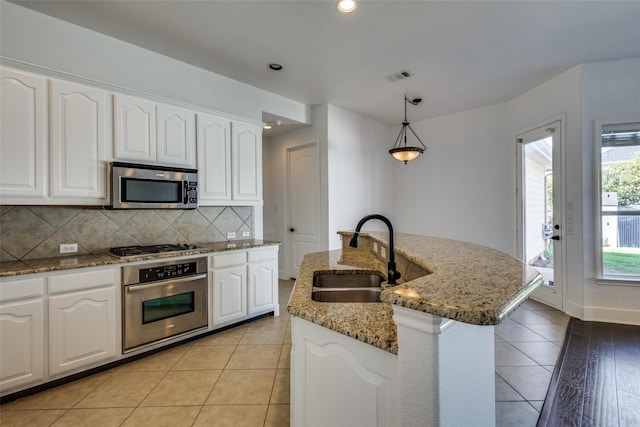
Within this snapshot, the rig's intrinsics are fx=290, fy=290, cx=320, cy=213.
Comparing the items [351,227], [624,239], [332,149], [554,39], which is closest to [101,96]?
[332,149]

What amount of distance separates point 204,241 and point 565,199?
433 cm

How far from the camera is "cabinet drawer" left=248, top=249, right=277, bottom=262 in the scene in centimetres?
320

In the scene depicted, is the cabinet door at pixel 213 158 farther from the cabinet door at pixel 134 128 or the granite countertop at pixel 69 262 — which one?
the granite countertop at pixel 69 262

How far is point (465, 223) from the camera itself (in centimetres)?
484

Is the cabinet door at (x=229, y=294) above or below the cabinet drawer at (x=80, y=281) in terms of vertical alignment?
below

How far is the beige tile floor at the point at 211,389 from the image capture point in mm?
1816

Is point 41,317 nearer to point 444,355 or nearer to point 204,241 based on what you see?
point 204,241

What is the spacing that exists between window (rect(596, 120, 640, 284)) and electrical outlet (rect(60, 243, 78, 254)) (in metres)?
5.35

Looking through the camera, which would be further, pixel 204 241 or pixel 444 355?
pixel 204 241

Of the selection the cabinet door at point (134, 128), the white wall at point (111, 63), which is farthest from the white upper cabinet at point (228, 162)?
the cabinet door at point (134, 128)

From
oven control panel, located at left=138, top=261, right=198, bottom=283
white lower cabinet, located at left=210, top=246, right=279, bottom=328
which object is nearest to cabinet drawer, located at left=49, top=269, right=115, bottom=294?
oven control panel, located at left=138, top=261, right=198, bottom=283

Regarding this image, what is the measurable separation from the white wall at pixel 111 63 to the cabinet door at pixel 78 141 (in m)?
0.22

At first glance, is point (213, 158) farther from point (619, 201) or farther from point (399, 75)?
point (619, 201)

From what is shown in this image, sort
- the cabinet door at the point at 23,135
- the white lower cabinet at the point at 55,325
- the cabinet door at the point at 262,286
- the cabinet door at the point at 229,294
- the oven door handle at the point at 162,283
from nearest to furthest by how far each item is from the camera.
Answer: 1. the white lower cabinet at the point at 55,325
2. the cabinet door at the point at 23,135
3. the oven door handle at the point at 162,283
4. the cabinet door at the point at 229,294
5. the cabinet door at the point at 262,286
